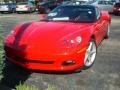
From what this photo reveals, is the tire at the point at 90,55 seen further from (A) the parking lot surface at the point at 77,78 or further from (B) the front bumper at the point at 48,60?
(B) the front bumper at the point at 48,60

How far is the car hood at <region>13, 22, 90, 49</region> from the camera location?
24.1 feet

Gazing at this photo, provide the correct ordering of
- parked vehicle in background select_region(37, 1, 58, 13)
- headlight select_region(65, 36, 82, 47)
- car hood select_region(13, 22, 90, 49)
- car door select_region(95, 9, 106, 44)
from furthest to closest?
1. parked vehicle in background select_region(37, 1, 58, 13)
2. car door select_region(95, 9, 106, 44)
3. car hood select_region(13, 22, 90, 49)
4. headlight select_region(65, 36, 82, 47)

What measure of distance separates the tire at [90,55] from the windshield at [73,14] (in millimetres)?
959

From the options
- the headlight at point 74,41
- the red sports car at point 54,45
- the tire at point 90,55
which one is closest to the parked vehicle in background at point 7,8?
the red sports car at point 54,45

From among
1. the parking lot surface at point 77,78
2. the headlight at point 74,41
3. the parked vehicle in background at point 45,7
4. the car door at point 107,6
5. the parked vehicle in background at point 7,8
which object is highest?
the headlight at point 74,41

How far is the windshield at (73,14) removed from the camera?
8.94 metres

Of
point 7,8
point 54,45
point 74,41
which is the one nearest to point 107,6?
point 7,8

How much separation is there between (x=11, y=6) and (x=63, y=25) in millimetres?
30481

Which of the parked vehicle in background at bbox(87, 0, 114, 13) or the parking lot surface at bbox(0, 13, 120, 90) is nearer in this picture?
the parking lot surface at bbox(0, 13, 120, 90)

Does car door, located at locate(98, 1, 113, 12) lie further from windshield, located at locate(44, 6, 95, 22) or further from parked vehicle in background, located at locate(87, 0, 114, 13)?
windshield, located at locate(44, 6, 95, 22)

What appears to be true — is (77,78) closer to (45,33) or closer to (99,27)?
(45,33)

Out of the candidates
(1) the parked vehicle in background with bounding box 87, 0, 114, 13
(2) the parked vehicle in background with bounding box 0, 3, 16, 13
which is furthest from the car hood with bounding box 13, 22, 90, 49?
(2) the parked vehicle in background with bounding box 0, 3, 16, 13

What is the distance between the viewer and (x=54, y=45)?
7188 mm

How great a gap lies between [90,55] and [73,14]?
1.66m
